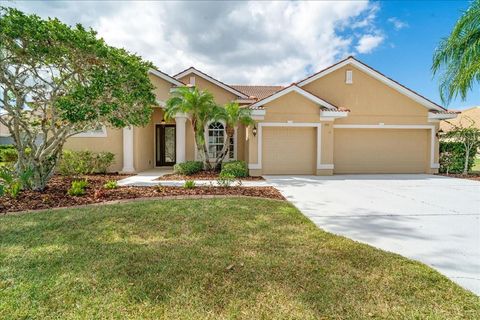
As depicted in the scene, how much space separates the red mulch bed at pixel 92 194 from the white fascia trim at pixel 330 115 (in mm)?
6531

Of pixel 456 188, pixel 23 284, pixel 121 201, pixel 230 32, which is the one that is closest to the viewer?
pixel 23 284

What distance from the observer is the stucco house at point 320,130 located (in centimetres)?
1400

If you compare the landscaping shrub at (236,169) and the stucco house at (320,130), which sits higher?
the stucco house at (320,130)

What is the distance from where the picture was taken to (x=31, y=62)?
784cm

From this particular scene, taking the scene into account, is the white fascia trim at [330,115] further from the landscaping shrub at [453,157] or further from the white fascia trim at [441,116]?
the landscaping shrub at [453,157]

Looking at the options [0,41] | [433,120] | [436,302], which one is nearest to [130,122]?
[0,41]

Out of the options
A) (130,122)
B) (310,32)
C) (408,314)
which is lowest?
(408,314)

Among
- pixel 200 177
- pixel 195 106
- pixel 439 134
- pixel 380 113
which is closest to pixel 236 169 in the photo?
pixel 200 177

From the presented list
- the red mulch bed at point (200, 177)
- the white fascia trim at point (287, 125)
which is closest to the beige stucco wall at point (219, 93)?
the white fascia trim at point (287, 125)

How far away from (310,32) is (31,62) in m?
12.1

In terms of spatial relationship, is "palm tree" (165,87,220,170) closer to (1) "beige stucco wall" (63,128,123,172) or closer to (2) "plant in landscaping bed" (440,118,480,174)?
(1) "beige stucco wall" (63,128,123,172)

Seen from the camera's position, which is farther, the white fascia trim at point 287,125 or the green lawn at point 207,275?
the white fascia trim at point 287,125

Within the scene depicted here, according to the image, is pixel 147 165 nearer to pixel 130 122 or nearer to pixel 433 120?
pixel 130 122

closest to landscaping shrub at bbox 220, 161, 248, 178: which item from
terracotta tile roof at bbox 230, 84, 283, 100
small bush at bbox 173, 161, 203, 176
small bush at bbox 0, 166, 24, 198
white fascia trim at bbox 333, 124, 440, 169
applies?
small bush at bbox 173, 161, 203, 176
